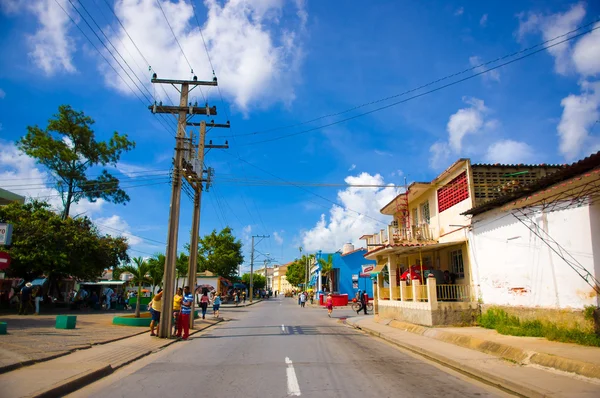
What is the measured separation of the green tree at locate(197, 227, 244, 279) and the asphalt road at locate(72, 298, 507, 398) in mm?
52819

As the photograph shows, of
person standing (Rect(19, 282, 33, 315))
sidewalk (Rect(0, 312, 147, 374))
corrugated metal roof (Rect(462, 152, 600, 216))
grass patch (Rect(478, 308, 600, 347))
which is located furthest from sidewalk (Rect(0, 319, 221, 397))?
person standing (Rect(19, 282, 33, 315))

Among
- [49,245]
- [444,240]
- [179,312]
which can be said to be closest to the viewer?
[179,312]

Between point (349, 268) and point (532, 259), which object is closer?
point (532, 259)

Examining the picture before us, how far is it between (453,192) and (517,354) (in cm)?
959

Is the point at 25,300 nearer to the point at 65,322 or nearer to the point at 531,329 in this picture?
the point at 65,322

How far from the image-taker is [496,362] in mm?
9672

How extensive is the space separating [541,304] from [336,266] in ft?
136

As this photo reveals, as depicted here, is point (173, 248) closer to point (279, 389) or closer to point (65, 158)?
point (279, 389)

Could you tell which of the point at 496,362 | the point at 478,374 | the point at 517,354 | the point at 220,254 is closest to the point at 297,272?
the point at 220,254

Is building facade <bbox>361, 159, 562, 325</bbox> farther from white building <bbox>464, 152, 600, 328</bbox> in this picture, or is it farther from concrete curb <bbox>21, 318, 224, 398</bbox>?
concrete curb <bbox>21, 318, 224, 398</bbox>

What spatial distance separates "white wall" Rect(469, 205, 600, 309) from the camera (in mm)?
10914

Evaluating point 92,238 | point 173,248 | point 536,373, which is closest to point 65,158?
point 92,238

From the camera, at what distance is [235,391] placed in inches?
267

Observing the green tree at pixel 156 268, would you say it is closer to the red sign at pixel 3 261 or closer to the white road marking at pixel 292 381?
the red sign at pixel 3 261
